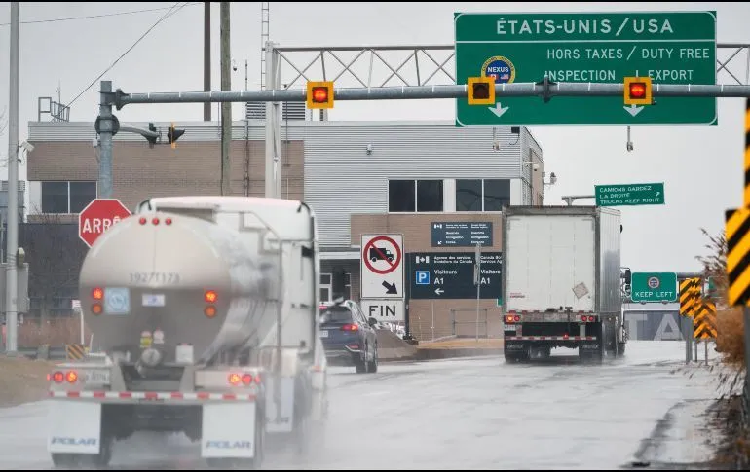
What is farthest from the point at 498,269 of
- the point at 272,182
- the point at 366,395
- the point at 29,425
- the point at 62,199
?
the point at 29,425

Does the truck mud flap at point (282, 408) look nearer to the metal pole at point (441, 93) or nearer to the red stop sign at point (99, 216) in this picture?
the red stop sign at point (99, 216)

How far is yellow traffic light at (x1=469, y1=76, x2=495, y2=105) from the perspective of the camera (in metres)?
28.6

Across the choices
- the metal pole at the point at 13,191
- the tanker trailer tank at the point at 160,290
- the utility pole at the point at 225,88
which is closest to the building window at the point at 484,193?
the utility pole at the point at 225,88

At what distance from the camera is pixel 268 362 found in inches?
620

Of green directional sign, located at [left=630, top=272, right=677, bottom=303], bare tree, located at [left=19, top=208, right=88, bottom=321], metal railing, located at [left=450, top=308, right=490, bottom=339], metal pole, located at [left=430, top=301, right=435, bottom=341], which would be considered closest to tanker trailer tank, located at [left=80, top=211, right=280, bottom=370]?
green directional sign, located at [left=630, top=272, right=677, bottom=303]

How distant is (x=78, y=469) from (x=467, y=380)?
674 inches

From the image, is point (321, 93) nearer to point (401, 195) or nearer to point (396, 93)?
point (396, 93)

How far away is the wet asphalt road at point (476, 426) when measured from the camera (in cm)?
1572

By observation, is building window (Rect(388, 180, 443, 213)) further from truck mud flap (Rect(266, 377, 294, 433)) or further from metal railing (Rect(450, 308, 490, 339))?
truck mud flap (Rect(266, 377, 294, 433))

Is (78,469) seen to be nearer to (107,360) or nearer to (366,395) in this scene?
(107,360)

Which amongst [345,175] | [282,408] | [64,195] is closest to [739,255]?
[282,408]

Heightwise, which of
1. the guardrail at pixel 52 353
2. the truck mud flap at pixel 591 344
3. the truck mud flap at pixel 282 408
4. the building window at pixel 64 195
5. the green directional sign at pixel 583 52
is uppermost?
the green directional sign at pixel 583 52

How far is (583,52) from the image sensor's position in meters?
34.0

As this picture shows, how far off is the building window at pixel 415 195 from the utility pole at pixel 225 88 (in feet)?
120
